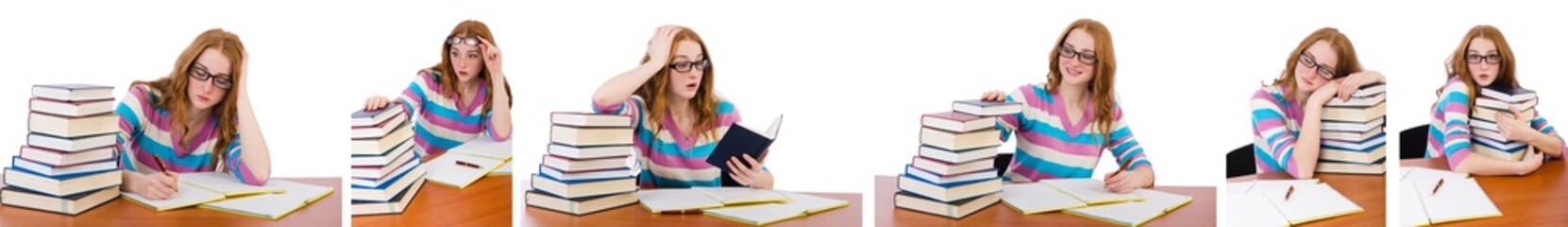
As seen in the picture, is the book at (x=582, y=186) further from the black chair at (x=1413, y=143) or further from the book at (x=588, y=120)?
the black chair at (x=1413, y=143)

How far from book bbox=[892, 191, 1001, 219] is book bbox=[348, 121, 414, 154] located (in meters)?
1.42

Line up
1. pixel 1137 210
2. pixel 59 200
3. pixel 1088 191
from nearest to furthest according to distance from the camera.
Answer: pixel 59 200 → pixel 1137 210 → pixel 1088 191

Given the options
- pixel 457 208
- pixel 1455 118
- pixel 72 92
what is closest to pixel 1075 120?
pixel 1455 118

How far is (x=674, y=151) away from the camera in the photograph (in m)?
5.63

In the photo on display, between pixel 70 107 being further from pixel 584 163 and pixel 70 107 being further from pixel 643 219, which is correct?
pixel 643 219

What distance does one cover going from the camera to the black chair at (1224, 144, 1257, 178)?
5.40m

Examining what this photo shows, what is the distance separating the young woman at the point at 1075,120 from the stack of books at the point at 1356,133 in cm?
53

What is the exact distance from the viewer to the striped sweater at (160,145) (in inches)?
218

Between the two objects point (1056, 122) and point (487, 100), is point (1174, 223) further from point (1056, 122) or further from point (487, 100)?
point (487, 100)

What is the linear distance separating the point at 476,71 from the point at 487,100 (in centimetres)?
13

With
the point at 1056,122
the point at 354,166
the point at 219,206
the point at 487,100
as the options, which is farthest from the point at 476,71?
the point at 1056,122

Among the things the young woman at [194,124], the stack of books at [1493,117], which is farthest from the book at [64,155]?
the stack of books at [1493,117]

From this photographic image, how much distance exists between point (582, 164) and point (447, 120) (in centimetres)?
45

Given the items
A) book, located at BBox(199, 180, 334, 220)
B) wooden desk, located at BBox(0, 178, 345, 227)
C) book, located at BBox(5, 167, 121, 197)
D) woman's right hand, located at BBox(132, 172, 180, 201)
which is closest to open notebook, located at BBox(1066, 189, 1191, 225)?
wooden desk, located at BBox(0, 178, 345, 227)
